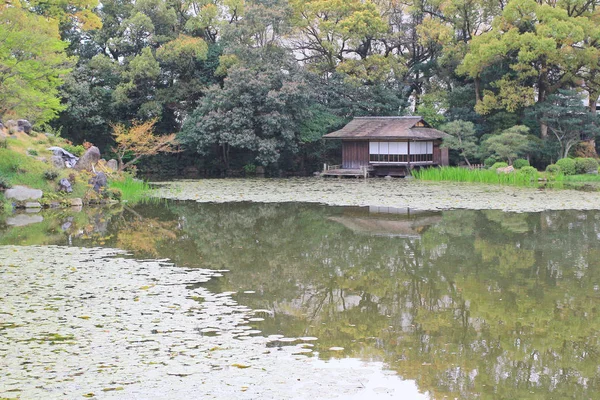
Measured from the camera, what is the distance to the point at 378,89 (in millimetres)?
32156

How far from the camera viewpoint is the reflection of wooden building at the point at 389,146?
28609 millimetres

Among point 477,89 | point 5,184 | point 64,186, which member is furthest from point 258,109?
point 5,184

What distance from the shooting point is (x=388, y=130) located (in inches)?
1133

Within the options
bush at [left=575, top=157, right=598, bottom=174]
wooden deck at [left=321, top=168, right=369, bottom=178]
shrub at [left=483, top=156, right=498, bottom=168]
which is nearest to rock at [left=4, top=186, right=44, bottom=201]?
wooden deck at [left=321, top=168, right=369, bottom=178]

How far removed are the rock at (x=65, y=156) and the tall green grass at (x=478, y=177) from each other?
13399 mm

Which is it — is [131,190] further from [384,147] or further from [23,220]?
[384,147]

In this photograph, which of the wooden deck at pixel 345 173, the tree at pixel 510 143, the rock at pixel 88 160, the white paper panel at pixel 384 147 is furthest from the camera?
the white paper panel at pixel 384 147

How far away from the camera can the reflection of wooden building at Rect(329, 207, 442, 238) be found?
41.6 ft

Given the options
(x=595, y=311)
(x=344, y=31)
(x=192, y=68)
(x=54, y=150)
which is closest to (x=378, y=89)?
(x=344, y=31)

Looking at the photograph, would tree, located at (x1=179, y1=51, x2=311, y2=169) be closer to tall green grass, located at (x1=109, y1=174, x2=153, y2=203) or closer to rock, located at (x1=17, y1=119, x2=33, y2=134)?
A: tall green grass, located at (x1=109, y1=174, x2=153, y2=203)

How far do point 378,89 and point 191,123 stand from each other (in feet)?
30.6

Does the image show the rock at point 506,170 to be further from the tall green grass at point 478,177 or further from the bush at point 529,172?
the bush at point 529,172

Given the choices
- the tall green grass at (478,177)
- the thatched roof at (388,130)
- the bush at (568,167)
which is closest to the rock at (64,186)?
the tall green grass at (478,177)

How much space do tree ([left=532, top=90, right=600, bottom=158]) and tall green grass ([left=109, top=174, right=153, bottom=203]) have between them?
53.9 feet
